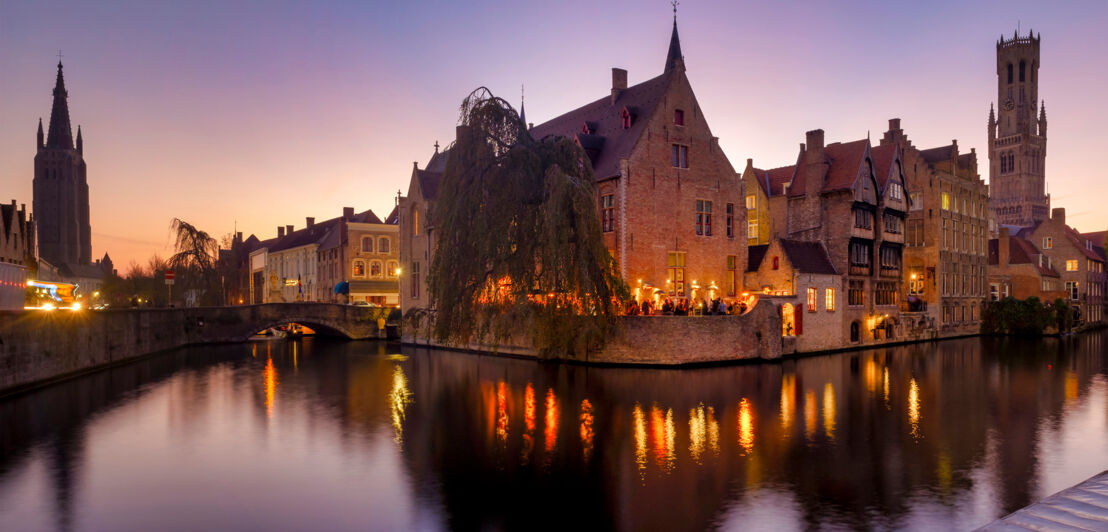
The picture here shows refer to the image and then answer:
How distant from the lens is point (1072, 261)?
6669 centimetres

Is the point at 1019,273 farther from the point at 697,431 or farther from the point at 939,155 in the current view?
the point at 697,431

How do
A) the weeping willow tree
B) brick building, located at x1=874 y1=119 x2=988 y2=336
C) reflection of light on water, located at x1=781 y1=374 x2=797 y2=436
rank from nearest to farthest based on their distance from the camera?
reflection of light on water, located at x1=781 y1=374 x2=797 y2=436, the weeping willow tree, brick building, located at x1=874 y1=119 x2=988 y2=336

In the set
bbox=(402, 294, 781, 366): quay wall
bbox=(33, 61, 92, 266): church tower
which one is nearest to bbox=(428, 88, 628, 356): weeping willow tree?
bbox=(402, 294, 781, 366): quay wall

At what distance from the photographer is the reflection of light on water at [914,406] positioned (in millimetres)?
18288

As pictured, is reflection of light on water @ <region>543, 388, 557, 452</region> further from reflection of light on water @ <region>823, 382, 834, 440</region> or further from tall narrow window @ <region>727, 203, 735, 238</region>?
tall narrow window @ <region>727, 203, 735, 238</region>

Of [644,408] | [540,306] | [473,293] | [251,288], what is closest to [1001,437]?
[644,408]

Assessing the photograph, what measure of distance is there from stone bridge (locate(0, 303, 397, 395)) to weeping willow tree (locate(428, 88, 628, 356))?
49.3 feet

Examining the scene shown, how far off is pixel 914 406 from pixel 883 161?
28.3 meters

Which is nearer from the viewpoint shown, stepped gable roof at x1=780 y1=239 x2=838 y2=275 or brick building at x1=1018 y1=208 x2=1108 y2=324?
stepped gable roof at x1=780 y1=239 x2=838 y2=275

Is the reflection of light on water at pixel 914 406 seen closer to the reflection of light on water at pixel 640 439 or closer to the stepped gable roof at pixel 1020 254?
the reflection of light on water at pixel 640 439

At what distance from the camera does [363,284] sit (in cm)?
6612

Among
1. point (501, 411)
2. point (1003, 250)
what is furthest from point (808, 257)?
point (1003, 250)

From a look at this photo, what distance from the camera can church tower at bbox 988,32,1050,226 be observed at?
118 meters

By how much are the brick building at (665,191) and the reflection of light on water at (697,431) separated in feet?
53.9
